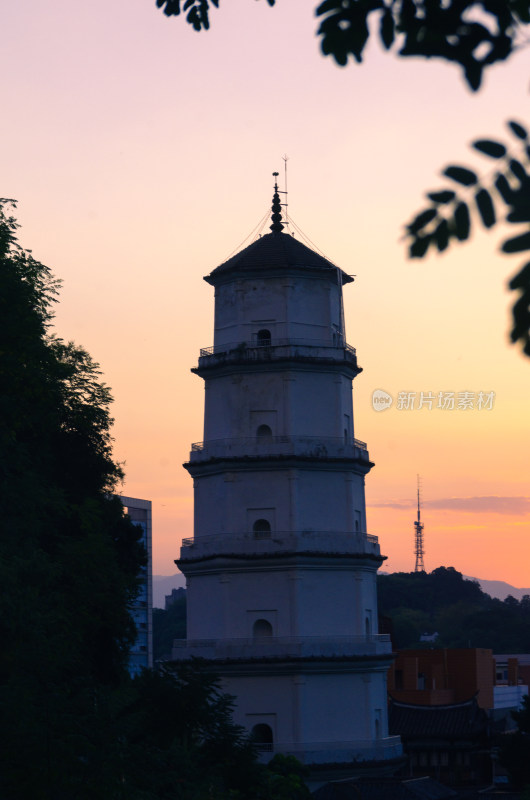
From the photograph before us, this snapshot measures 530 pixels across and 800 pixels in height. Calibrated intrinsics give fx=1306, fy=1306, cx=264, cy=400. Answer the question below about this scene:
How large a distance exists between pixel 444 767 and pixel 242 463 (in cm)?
2232

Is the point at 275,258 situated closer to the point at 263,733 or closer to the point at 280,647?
the point at 280,647

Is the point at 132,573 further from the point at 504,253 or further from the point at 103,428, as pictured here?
the point at 504,253

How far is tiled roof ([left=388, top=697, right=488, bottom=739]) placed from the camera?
60844 mm

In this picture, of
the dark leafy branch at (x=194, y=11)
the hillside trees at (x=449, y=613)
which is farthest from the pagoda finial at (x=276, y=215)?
the hillside trees at (x=449, y=613)

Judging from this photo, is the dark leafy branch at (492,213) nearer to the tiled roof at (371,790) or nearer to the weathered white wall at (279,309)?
the tiled roof at (371,790)

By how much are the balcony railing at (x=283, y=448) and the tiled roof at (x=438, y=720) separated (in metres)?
18.8

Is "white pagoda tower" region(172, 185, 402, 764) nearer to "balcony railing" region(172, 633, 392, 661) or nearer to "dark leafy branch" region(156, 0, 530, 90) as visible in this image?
"balcony railing" region(172, 633, 392, 661)

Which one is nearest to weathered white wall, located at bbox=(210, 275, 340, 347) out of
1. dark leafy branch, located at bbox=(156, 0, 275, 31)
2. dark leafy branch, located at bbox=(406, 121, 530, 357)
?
dark leafy branch, located at bbox=(156, 0, 275, 31)

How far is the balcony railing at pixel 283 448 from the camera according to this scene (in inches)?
1857

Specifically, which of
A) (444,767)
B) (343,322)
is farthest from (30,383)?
(444,767)

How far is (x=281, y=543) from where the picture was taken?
4625cm

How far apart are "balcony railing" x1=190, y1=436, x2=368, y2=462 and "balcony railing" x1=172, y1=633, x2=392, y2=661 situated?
6.52 metres

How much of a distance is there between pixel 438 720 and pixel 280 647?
19.1 meters

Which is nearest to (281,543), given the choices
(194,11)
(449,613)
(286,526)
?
(286,526)
